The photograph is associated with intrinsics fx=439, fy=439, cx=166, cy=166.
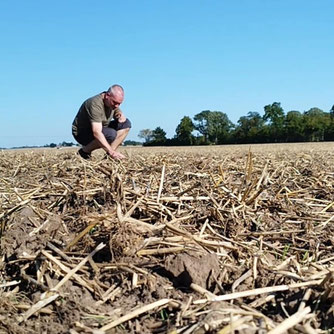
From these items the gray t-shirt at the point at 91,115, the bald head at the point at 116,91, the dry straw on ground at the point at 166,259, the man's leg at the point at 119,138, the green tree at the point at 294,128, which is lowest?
the dry straw on ground at the point at 166,259

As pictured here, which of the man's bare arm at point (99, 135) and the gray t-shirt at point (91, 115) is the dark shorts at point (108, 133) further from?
Result: the man's bare arm at point (99, 135)

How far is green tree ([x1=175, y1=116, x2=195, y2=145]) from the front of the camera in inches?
3186

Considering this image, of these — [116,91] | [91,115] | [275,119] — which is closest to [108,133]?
[91,115]

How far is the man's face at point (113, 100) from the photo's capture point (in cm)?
701

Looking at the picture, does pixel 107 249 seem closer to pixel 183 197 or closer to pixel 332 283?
pixel 183 197

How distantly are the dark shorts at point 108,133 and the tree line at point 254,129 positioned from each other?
2564 inches

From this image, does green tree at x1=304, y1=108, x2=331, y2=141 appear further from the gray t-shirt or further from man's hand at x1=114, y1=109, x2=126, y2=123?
the gray t-shirt

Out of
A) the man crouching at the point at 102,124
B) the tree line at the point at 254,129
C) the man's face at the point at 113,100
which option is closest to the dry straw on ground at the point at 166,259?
the man crouching at the point at 102,124

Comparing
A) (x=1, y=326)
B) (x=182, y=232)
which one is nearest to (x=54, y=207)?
(x=182, y=232)

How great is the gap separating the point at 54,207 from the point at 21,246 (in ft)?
2.62

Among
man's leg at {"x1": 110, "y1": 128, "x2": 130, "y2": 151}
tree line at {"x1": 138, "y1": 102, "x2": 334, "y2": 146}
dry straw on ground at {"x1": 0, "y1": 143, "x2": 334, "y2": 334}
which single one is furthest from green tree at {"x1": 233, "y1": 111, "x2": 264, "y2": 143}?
dry straw on ground at {"x1": 0, "y1": 143, "x2": 334, "y2": 334}

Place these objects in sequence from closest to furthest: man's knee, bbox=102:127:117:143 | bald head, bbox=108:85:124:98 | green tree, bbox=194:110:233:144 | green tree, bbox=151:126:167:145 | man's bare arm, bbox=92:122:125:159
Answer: man's bare arm, bbox=92:122:125:159 → bald head, bbox=108:85:124:98 → man's knee, bbox=102:127:117:143 → green tree, bbox=151:126:167:145 → green tree, bbox=194:110:233:144

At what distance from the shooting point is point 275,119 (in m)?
85.1

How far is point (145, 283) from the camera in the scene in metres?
2.41
